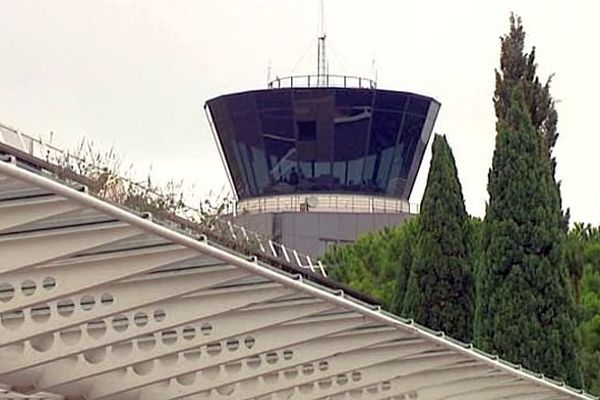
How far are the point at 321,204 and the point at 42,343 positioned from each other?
24018 millimetres

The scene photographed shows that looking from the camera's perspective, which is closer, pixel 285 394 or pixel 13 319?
pixel 13 319

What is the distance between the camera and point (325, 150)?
116 ft

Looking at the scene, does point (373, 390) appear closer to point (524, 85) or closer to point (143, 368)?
point (143, 368)

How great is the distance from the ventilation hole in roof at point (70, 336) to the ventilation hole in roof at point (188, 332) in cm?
109

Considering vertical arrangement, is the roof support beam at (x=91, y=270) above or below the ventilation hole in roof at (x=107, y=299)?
above

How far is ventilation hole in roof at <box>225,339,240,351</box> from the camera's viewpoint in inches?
486

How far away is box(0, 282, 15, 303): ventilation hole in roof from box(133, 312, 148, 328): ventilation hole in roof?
1217 mm

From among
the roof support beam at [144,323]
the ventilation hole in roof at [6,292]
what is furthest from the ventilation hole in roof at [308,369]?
the ventilation hole in roof at [6,292]

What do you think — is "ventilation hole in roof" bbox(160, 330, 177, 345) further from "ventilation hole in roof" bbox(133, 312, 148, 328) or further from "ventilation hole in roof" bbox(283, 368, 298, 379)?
"ventilation hole in roof" bbox(283, 368, 298, 379)

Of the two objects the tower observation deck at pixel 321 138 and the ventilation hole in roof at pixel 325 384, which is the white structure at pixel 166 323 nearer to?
the ventilation hole in roof at pixel 325 384

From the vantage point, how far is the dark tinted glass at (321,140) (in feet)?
116

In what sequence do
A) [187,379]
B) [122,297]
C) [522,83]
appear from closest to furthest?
1. [122,297]
2. [187,379]
3. [522,83]

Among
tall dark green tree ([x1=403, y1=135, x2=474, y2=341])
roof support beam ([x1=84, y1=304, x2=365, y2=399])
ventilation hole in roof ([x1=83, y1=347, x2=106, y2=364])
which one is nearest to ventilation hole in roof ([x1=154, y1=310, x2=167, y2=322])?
roof support beam ([x1=84, y1=304, x2=365, y2=399])

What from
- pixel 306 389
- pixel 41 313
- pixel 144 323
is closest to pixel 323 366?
pixel 306 389
